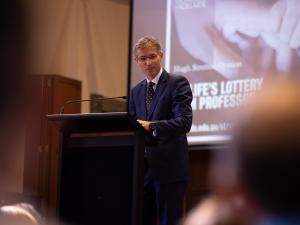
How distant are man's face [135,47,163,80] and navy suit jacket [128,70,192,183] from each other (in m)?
0.07

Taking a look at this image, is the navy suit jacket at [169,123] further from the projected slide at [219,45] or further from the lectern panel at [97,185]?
the projected slide at [219,45]

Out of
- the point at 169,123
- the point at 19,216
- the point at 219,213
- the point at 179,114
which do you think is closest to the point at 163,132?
the point at 169,123

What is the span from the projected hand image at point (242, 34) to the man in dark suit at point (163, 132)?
5.78 ft

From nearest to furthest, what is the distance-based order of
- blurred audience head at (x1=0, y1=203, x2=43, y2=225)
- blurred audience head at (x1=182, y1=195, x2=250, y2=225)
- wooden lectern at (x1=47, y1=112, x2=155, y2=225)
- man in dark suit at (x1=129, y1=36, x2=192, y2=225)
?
blurred audience head at (x1=182, y1=195, x2=250, y2=225) → blurred audience head at (x1=0, y1=203, x2=43, y2=225) → wooden lectern at (x1=47, y1=112, x2=155, y2=225) → man in dark suit at (x1=129, y1=36, x2=192, y2=225)

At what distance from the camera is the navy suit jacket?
2.77 meters

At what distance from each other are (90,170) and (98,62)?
438 centimetres

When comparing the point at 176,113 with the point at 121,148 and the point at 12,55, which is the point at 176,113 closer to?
the point at 121,148

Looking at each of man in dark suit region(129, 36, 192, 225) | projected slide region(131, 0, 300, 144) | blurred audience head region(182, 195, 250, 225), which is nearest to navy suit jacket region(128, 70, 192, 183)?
man in dark suit region(129, 36, 192, 225)

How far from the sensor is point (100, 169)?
2.74 meters

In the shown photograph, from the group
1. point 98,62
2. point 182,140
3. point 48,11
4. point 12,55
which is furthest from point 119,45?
point 12,55

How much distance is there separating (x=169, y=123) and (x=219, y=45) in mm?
2376

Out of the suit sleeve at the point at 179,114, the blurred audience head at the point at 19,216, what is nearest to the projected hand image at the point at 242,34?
the suit sleeve at the point at 179,114

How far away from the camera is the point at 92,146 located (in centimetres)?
277

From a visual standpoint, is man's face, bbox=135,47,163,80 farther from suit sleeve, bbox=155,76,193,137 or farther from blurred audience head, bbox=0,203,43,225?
blurred audience head, bbox=0,203,43,225
